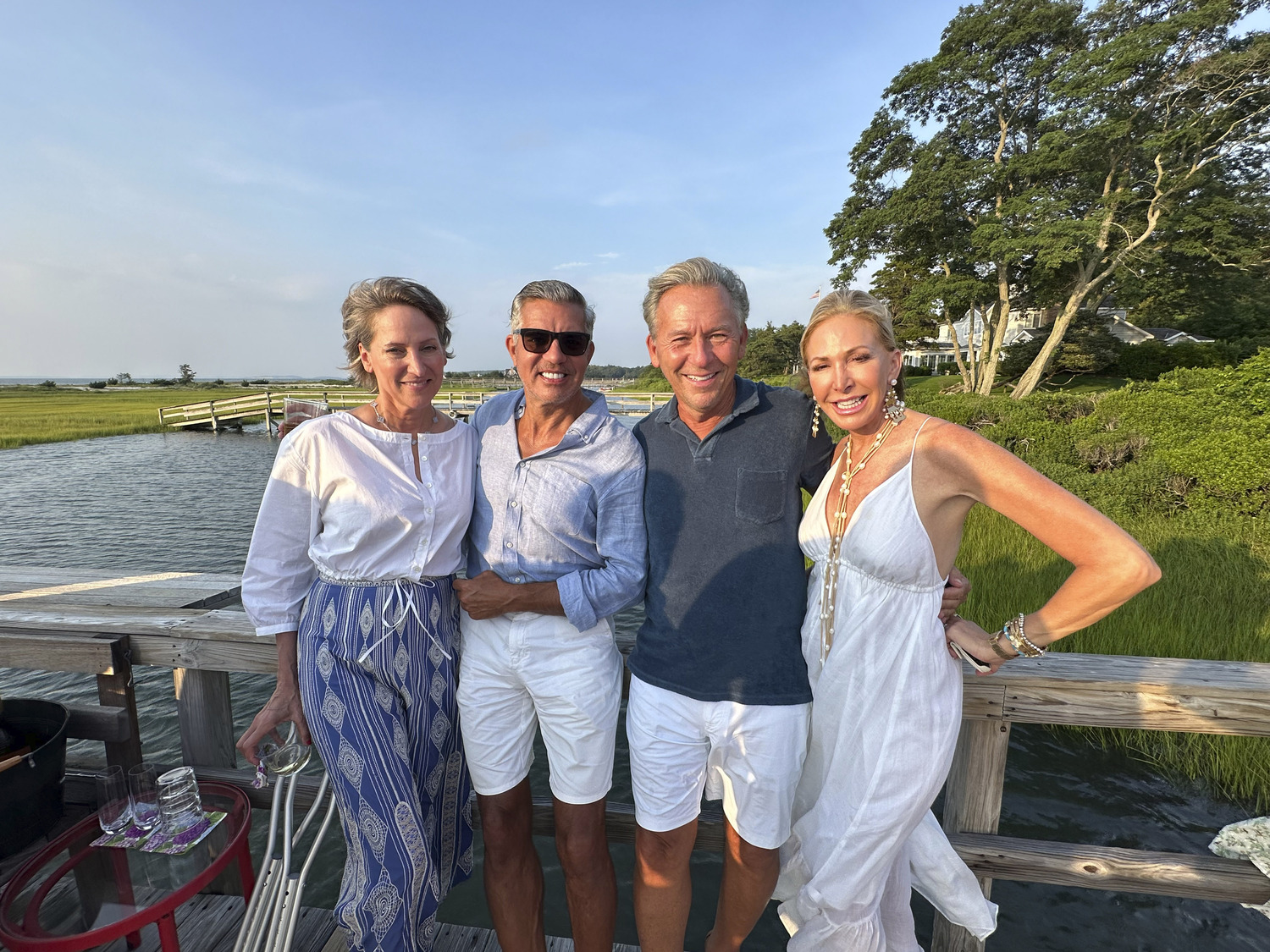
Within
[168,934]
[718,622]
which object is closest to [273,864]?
[168,934]

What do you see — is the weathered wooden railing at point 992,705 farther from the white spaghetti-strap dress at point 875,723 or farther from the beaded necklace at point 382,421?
the beaded necklace at point 382,421

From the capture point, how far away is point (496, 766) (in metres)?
2.07

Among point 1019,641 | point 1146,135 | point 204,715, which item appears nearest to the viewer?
point 1019,641

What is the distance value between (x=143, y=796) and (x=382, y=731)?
0.94 metres

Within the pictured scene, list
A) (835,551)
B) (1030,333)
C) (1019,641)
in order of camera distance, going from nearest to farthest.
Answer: (1019,641), (835,551), (1030,333)

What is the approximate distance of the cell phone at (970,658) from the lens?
1794mm

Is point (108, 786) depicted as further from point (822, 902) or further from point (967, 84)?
point (967, 84)

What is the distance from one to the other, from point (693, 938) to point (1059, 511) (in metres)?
3.61

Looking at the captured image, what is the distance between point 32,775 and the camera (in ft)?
6.37

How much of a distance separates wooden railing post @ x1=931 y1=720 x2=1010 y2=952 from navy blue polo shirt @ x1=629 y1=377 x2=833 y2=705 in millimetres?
666

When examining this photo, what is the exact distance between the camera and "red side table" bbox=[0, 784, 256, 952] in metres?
1.69

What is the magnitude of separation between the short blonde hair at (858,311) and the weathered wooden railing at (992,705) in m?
1.13

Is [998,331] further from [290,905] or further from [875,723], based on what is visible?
[290,905]

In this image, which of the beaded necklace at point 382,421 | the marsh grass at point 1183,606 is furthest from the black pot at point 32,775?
the marsh grass at point 1183,606
